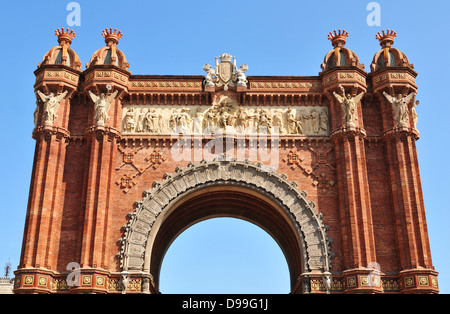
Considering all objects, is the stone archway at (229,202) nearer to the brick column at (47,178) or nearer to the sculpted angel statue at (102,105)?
the brick column at (47,178)

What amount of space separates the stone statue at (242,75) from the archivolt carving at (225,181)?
3413mm

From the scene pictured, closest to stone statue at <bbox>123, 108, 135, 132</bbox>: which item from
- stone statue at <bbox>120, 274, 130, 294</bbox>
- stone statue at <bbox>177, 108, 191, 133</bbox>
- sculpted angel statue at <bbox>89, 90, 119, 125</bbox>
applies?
sculpted angel statue at <bbox>89, 90, 119, 125</bbox>

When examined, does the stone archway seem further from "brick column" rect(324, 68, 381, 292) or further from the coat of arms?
the coat of arms

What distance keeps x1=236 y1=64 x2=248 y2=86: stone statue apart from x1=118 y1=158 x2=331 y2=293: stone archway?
3.42m

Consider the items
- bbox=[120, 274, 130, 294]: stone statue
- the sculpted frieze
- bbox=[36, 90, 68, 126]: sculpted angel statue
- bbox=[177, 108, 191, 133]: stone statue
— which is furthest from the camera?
the sculpted frieze

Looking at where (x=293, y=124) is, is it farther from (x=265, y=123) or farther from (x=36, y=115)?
(x=36, y=115)

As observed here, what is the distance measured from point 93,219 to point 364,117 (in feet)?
38.2

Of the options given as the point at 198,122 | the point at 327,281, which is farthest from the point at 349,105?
the point at 327,281

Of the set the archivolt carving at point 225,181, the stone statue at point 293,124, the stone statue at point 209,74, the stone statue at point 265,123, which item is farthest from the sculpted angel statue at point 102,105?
the stone statue at point 293,124

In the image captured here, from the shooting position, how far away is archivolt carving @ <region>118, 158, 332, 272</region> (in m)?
21.0

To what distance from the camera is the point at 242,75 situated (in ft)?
77.8

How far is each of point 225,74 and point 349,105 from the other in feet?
17.4

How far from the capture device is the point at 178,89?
23641 millimetres
